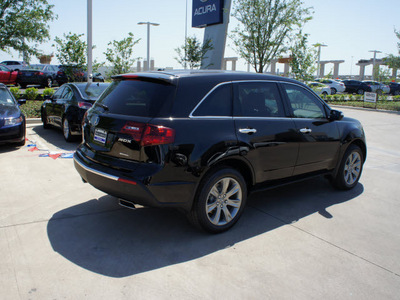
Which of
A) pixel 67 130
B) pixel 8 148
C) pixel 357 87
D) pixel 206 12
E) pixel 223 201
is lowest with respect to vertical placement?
pixel 8 148

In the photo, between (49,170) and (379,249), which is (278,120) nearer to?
(379,249)

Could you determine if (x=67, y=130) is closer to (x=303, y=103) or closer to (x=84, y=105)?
(x=84, y=105)

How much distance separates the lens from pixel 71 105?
912cm

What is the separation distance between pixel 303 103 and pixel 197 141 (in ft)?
7.09

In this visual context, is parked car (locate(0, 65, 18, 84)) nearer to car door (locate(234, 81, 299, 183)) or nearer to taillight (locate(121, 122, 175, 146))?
car door (locate(234, 81, 299, 183))

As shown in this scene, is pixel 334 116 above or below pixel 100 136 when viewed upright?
above

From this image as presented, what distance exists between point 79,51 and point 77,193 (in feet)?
41.1

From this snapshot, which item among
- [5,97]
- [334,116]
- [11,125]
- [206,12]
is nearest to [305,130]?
[334,116]

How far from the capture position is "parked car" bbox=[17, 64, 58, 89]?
985 inches

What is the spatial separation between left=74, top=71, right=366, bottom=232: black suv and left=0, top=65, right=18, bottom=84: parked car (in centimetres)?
2336

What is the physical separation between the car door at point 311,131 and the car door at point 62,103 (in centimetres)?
630

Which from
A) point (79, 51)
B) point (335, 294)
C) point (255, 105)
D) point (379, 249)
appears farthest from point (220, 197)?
point (79, 51)

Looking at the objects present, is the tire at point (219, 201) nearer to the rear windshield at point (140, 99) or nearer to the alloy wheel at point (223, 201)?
the alloy wheel at point (223, 201)

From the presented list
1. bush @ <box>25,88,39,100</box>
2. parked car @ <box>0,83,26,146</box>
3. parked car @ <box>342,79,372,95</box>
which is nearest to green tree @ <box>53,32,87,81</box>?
bush @ <box>25,88,39,100</box>
